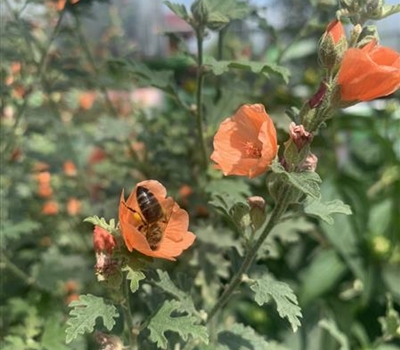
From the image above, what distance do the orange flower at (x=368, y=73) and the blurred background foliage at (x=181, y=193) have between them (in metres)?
0.34

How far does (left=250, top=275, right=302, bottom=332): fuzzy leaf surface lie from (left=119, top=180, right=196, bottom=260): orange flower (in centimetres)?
9

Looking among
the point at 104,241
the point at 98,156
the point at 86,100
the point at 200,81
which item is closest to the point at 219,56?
the point at 200,81

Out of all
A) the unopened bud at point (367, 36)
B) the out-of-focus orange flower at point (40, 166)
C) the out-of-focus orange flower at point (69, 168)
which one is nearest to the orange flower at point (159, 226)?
the unopened bud at point (367, 36)

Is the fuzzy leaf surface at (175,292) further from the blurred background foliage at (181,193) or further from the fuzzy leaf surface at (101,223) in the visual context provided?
the blurred background foliage at (181,193)

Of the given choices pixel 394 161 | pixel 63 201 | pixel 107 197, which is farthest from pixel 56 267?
pixel 394 161

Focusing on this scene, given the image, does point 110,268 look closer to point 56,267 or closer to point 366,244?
point 56,267

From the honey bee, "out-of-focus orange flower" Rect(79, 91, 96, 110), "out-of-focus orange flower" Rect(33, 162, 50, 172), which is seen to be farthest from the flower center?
"out-of-focus orange flower" Rect(79, 91, 96, 110)

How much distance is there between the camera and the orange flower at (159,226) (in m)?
0.61

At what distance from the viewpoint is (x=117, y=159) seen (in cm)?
137

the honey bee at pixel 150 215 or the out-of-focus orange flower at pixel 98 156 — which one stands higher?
the honey bee at pixel 150 215

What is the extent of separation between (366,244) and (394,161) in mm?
211

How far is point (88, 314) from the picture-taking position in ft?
2.05

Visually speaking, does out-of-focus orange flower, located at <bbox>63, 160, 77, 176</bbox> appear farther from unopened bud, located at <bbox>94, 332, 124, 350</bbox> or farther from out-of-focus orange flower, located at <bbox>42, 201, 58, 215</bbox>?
unopened bud, located at <bbox>94, 332, 124, 350</bbox>

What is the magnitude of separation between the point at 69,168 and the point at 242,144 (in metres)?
0.94
